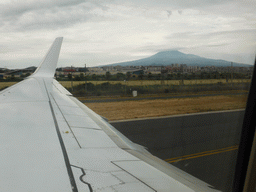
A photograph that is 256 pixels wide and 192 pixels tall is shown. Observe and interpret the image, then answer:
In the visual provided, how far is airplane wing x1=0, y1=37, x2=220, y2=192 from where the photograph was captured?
856 mm

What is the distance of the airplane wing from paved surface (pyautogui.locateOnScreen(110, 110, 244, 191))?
171cm

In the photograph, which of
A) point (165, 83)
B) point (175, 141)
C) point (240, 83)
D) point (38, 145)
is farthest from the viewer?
point (165, 83)

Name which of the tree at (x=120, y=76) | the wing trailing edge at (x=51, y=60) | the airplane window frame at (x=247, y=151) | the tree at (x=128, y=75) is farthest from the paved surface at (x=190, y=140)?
the tree at (x=120, y=76)

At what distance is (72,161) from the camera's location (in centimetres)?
107

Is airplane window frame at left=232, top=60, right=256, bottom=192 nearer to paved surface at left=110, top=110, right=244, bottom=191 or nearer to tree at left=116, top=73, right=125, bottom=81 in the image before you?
paved surface at left=110, top=110, right=244, bottom=191

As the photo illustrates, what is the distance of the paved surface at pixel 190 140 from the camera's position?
4.30m

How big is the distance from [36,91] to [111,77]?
1973 cm

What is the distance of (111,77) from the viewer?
22.7 meters

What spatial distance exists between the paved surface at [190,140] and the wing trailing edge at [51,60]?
9.38 feet

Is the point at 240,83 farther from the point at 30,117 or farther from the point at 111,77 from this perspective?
the point at 111,77

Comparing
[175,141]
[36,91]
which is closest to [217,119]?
[175,141]

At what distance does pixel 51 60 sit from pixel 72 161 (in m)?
3.86

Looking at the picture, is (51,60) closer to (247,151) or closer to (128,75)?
(247,151)

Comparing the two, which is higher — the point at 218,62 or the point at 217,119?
the point at 218,62
